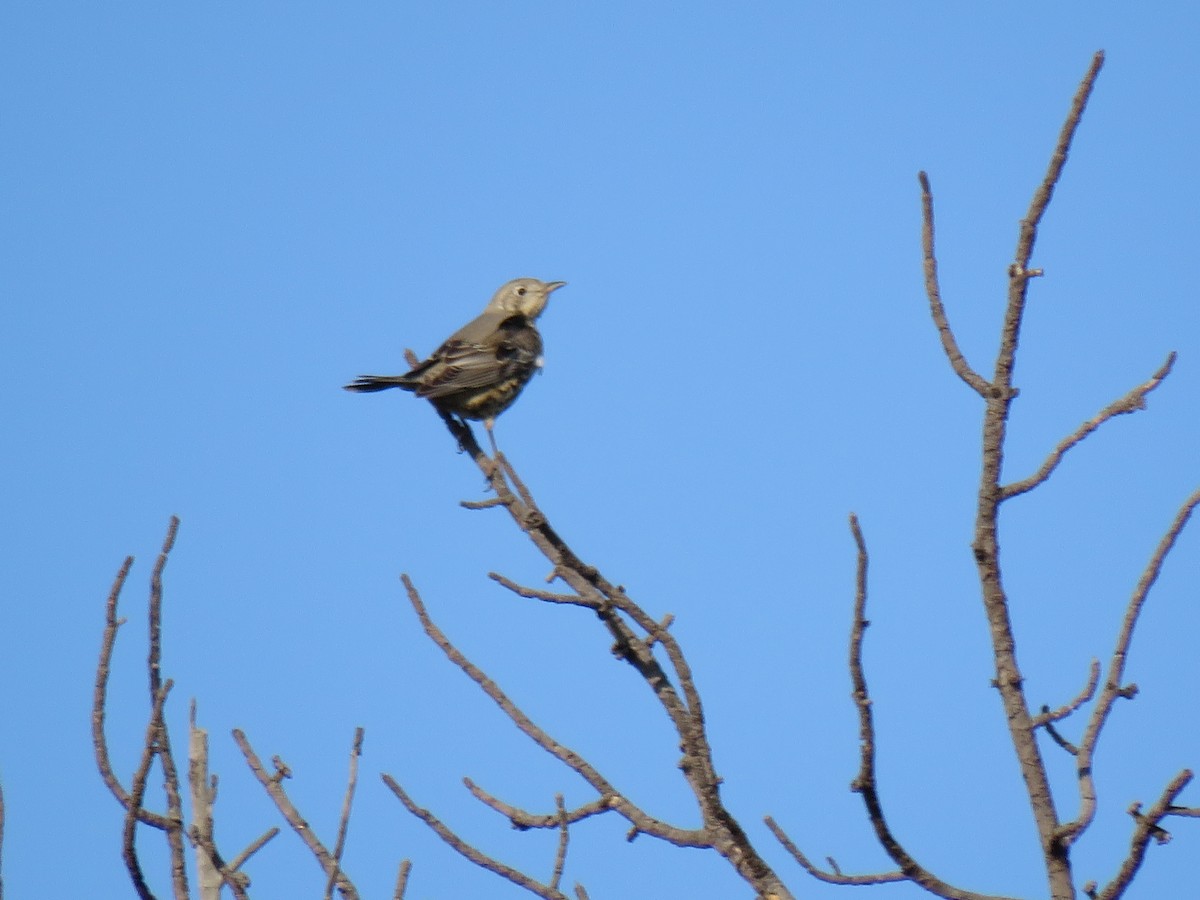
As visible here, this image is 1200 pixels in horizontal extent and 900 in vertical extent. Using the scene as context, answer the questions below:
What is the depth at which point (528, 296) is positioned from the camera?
11.9 m

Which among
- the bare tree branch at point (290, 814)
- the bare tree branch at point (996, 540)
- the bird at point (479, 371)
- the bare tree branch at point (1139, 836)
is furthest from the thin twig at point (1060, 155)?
the bird at point (479, 371)

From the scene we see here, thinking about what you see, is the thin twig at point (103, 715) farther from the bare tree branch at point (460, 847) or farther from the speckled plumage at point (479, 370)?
the speckled plumage at point (479, 370)

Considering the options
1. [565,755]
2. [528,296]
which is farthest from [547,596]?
[528,296]

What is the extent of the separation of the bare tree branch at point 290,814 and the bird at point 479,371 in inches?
201

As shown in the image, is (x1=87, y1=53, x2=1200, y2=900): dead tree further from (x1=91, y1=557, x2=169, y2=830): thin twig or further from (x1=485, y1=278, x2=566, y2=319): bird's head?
(x1=485, y1=278, x2=566, y2=319): bird's head

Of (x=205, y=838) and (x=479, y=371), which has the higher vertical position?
(x=479, y=371)

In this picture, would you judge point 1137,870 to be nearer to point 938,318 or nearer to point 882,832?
point 882,832

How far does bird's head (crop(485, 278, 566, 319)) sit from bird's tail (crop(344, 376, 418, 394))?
2866mm

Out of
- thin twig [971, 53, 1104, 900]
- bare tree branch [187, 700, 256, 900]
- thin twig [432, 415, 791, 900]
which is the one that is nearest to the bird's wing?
thin twig [432, 415, 791, 900]

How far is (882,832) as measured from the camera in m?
2.93

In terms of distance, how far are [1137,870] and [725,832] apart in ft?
3.17

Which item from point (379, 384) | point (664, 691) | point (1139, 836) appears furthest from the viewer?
point (379, 384)

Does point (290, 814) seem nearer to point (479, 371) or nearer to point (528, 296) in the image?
point (479, 371)

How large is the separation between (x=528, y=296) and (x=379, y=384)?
3079 millimetres
